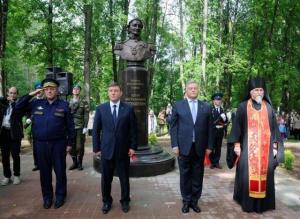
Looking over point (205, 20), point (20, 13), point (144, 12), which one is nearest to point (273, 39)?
point (205, 20)

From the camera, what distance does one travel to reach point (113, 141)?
6156 mm

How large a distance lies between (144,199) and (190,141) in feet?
5.09

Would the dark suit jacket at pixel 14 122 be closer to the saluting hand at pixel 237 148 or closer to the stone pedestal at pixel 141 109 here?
the stone pedestal at pixel 141 109

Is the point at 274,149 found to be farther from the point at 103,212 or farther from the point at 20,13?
the point at 20,13

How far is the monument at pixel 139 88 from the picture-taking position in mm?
9411

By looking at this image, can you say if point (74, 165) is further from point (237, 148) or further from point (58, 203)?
point (237, 148)

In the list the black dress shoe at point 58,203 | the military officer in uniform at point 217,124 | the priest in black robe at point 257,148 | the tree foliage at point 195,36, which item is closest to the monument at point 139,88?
the military officer in uniform at point 217,124

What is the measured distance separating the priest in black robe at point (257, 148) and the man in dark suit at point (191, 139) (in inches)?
23.0

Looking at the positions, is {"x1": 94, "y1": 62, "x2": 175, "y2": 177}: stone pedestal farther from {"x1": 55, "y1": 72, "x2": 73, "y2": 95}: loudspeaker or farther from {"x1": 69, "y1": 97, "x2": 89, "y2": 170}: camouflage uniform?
{"x1": 55, "y1": 72, "x2": 73, "y2": 95}: loudspeaker

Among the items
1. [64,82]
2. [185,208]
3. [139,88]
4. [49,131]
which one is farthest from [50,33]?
[185,208]

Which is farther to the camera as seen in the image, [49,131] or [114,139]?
[49,131]

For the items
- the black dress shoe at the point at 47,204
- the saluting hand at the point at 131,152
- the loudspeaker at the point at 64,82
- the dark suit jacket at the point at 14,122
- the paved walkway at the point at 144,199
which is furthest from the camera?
the loudspeaker at the point at 64,82

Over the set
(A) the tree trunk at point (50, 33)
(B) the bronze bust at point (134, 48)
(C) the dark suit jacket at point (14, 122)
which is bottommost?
(C) the dark suit jacket at point (14, 122)

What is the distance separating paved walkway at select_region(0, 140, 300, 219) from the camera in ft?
20.1
